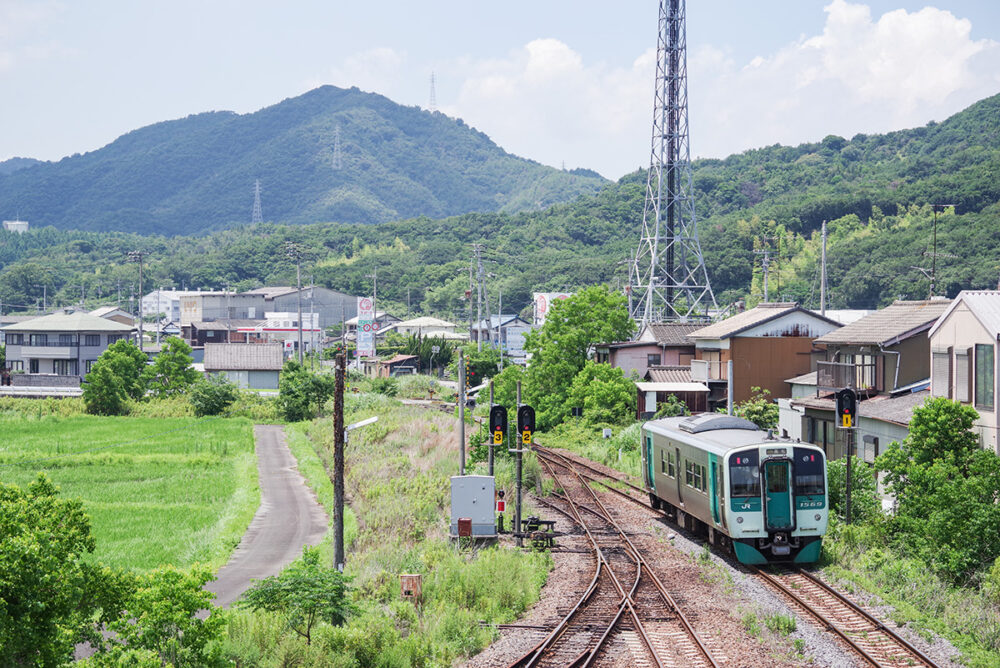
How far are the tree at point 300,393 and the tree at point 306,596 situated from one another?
4027cm

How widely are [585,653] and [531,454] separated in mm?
18017

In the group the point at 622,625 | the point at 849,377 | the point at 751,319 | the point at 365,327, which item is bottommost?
the point at 622,625

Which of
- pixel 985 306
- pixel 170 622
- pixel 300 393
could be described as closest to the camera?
pixel 170 622

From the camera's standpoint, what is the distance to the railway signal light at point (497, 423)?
22.5 metres

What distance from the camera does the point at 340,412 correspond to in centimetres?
1673

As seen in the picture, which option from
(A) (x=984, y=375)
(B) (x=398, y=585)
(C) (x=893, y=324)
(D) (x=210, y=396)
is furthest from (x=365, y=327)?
(B) (x=398, y=585)

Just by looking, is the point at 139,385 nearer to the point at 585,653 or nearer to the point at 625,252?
the point at 585,653

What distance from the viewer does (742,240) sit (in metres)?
115

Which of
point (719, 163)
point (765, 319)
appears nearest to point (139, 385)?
point (765, 319)

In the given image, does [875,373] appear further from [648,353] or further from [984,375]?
[648,353]

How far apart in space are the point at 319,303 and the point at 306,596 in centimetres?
10884

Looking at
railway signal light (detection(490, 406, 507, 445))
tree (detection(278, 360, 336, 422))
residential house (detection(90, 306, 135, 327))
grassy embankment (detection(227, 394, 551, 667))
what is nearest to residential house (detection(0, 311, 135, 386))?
tree (detection(278, 360, 336, 422))

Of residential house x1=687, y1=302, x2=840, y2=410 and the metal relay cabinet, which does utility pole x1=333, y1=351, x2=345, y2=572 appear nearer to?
the metal relay cabinet

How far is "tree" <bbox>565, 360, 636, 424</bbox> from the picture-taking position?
44219 millimetres
